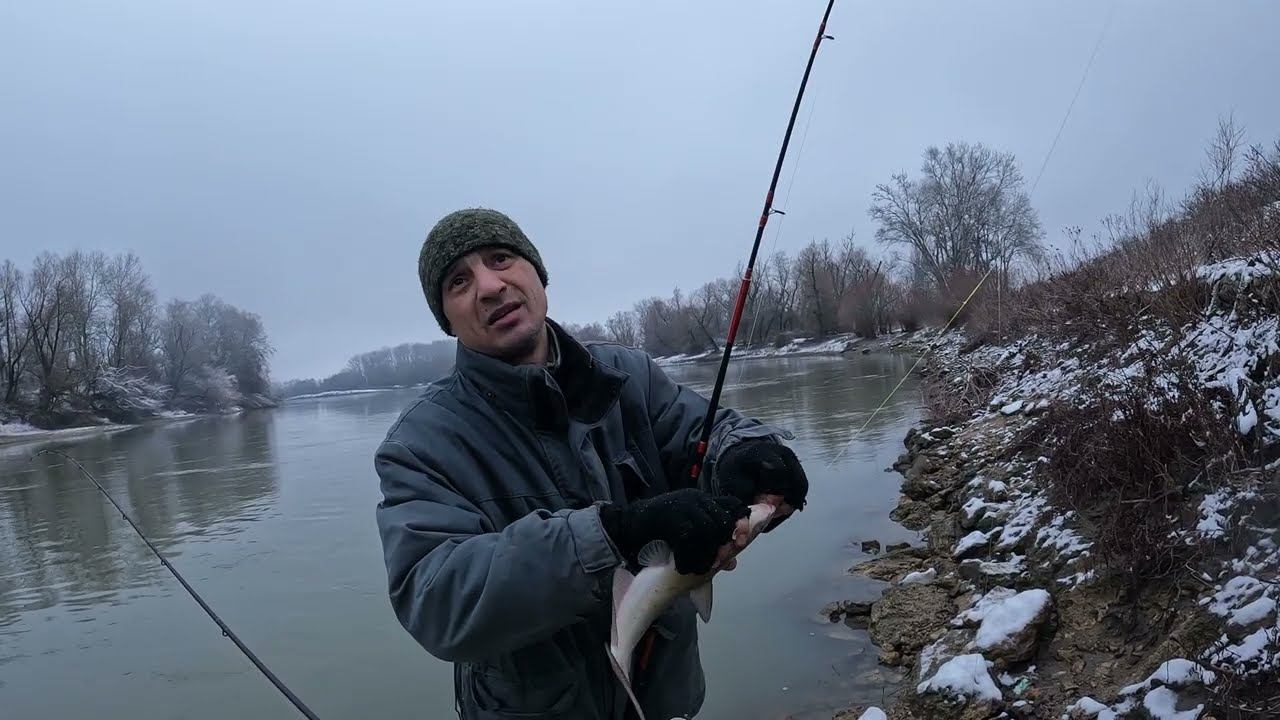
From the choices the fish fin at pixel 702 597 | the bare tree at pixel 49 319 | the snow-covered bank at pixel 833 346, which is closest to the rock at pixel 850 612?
the fish fin at pixel 702 597

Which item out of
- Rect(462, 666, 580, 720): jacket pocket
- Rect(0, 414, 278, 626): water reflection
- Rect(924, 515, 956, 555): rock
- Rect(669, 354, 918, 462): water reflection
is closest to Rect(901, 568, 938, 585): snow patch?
Rect(924, 515, 956, 555): rock

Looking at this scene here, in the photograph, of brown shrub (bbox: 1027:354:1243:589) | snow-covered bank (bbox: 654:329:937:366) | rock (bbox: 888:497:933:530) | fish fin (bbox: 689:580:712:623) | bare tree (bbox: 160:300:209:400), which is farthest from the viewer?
bare tree (bbox: 160:300:209:400)

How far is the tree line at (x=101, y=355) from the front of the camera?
4528cm

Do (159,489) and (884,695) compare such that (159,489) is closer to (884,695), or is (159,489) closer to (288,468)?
(288,468)

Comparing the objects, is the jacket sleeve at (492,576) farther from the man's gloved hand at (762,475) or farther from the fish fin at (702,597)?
the man's gloved hand at (762,475)

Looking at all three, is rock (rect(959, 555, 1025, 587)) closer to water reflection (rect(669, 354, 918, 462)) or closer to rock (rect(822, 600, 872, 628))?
rock (rect(822, 600, 872, 628))

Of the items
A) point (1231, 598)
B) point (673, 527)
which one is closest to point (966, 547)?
point (1231, 598)

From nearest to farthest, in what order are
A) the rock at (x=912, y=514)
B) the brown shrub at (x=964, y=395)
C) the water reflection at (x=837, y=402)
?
the rock at (x=912, y=514) < the brown shrub at (x=964, y=395) < the water reflection at (x=837, y=402)

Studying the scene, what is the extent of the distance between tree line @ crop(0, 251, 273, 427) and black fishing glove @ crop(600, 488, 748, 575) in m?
55.8

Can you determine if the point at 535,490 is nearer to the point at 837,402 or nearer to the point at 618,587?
the point at 618,587

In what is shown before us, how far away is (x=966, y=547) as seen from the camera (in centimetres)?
582

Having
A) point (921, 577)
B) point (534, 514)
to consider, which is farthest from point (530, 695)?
point (921, 577)

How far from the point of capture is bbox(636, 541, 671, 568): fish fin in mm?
1597

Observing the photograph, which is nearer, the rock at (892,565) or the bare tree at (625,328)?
the rock at (892,565)
